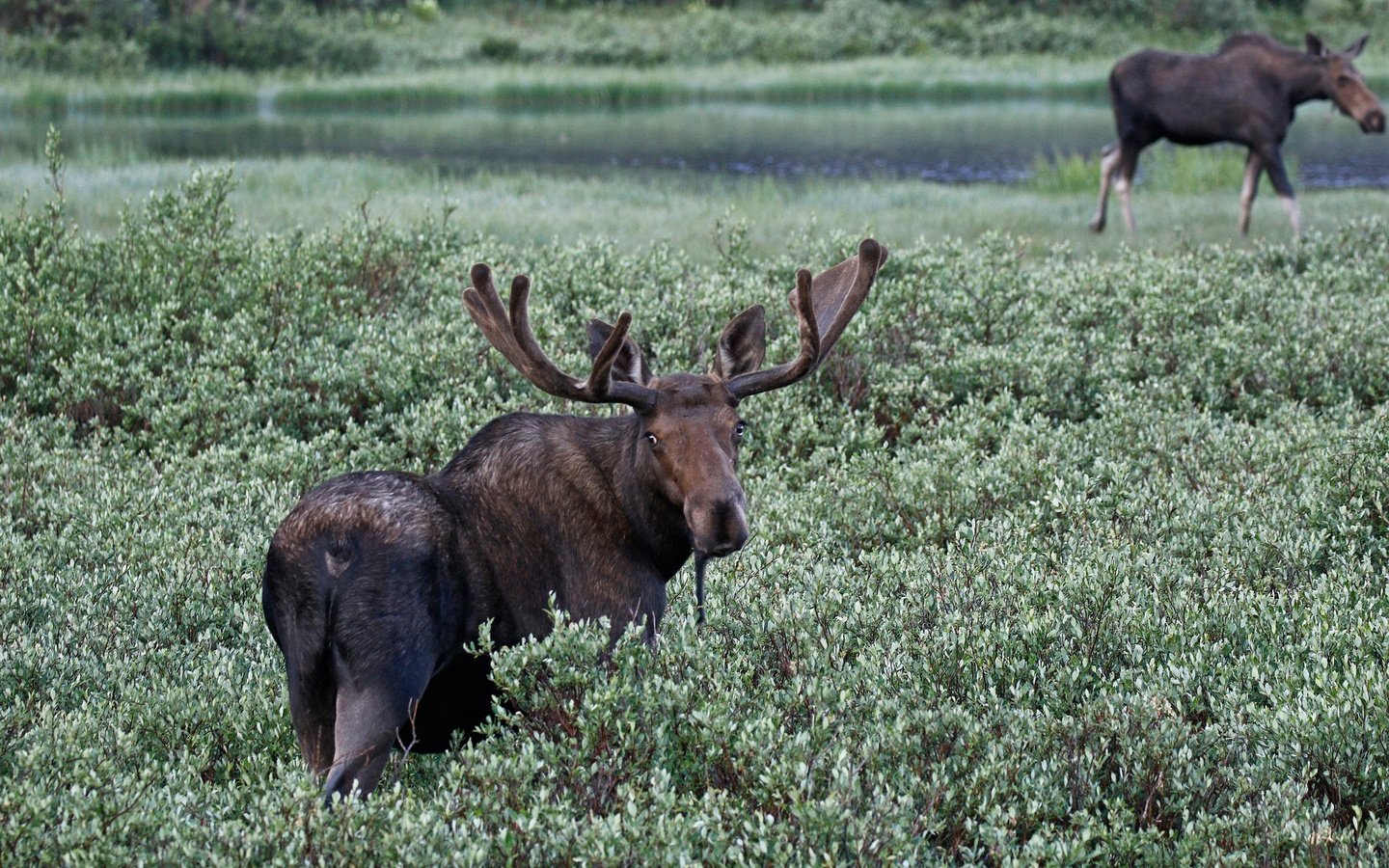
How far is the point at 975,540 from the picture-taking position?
654 cm

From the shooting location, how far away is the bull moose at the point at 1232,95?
16.0 meters

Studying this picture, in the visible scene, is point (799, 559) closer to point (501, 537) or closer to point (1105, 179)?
point (501, 537)

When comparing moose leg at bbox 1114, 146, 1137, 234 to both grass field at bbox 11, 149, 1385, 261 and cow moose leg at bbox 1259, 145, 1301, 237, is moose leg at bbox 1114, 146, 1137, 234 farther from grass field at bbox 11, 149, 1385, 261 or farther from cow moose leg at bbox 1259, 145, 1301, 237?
cow moose leg at bbox 1259, 145, 1301, 237

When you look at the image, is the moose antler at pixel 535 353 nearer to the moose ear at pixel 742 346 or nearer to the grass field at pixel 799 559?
the moose ear at pixel 742 346

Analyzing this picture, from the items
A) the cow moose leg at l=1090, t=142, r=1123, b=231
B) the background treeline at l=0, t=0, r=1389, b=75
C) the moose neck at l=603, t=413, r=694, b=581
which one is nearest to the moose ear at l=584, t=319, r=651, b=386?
the moose neck at l=603, t=413, r=694, b=581

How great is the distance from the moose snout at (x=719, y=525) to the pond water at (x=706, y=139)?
58.2 feet

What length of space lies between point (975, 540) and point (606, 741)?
2.75 m

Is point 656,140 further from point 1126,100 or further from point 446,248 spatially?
point 446,248

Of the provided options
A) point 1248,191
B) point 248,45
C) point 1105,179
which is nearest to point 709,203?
point 1105,179

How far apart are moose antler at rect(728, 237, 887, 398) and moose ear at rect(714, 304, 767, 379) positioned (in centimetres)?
14

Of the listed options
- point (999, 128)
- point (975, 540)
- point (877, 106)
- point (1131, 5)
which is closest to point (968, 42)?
point (1131, 5)

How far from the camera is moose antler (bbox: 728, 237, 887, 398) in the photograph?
5.11 m

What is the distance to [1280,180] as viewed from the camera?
15.5 m

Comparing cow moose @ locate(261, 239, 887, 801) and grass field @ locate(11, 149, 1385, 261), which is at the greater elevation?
cow moose @ locate(261, 239, 887, 801)
